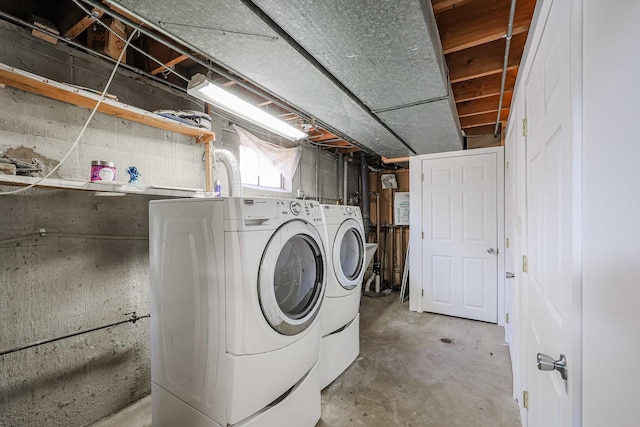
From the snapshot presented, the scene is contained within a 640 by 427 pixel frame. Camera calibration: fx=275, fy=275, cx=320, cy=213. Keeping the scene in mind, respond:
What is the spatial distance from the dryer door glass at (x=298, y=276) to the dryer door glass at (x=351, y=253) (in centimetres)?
77

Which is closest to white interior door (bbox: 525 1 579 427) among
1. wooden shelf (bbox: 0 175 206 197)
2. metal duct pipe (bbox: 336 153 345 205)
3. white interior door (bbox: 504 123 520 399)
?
white interior door (bbox: 504 123 520 399)

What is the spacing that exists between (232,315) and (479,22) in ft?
6.67

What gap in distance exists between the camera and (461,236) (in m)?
3.40

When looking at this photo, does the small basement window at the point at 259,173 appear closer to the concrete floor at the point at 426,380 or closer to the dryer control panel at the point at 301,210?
the dryer control panel at the point at 301,210

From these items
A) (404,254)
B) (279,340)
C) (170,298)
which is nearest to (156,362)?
(170,298)

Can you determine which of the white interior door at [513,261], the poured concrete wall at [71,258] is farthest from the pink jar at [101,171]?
the white interior door at [513,261]

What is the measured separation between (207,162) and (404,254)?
371 cm

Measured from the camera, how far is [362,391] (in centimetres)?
202

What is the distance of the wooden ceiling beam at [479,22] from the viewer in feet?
4.80

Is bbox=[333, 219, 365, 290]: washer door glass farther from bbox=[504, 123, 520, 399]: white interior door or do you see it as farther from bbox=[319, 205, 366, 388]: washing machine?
bbox=[504, 123, 520, 399]: white interior door

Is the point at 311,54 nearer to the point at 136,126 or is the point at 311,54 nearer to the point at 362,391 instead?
the point at 136,126

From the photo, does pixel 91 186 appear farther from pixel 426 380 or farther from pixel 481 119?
pixel 481 119

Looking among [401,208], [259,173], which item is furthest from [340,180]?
[259,173]

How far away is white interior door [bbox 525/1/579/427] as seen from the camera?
69 cm
